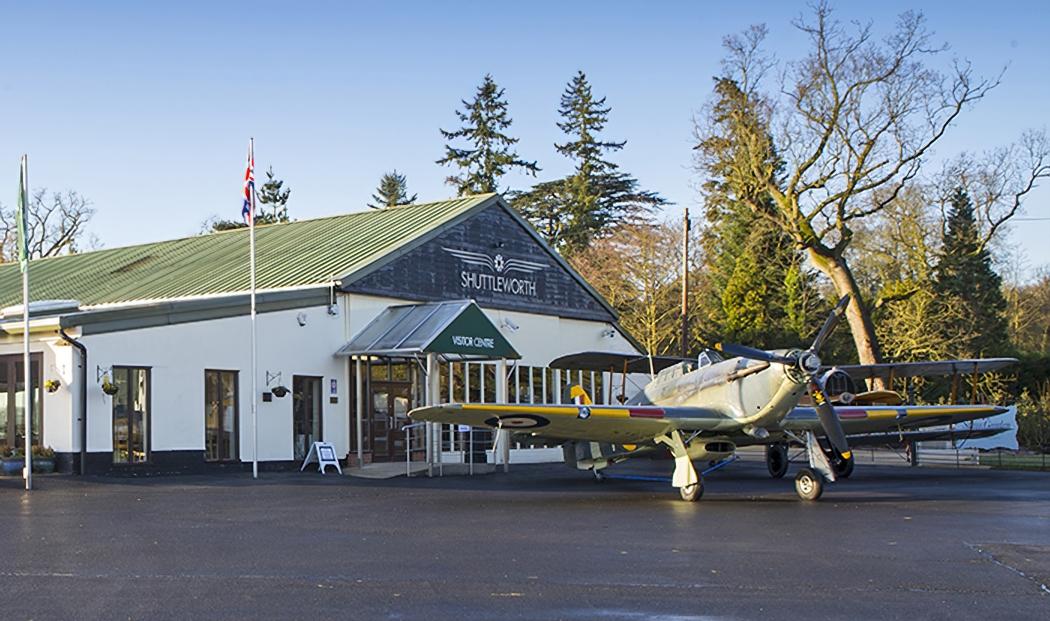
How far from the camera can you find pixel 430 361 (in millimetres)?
25984

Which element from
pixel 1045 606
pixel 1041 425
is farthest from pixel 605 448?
pixel 1041 425

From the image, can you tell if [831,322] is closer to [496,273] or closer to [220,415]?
[220,415]

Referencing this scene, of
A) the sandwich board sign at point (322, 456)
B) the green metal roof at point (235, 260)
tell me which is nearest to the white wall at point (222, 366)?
the sandwich board sign at point (322, 456)

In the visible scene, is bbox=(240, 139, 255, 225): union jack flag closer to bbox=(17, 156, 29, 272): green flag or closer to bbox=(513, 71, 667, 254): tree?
bbox=(17, 156, 29, 272): green flag

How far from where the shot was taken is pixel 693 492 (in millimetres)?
18031

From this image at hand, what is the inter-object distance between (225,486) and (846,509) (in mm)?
10397

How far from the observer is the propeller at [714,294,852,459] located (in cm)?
1691

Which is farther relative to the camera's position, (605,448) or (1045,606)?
(605,448)

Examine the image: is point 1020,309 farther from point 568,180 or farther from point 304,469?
point 304,469

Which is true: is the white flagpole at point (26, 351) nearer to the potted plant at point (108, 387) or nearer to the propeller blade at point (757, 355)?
the potted plant at point (108, 387)

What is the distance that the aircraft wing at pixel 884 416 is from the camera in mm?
19562

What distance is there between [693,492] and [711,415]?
4.46 ft

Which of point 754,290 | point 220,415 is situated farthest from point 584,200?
point 220,415

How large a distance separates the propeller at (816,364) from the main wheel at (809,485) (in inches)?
27.2
